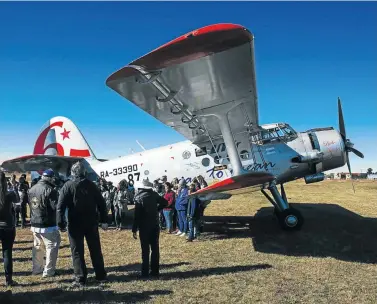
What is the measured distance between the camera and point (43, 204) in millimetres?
6160

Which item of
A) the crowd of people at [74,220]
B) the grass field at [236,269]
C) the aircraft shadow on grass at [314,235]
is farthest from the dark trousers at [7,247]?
the aircraft shadow on grass at [314,235]

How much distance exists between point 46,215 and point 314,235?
7274 millimetres

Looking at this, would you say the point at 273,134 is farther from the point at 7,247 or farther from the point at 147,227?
the point at 7,247

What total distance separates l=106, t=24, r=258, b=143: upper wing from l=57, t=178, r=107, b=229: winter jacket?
1964 millimetres

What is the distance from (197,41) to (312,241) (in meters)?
6.54

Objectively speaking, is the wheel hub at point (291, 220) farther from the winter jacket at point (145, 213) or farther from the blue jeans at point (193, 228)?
the winter jacket at point (145, 213)

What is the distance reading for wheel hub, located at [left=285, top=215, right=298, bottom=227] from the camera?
1008cm

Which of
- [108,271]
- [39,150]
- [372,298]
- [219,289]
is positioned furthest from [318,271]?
[39,150]

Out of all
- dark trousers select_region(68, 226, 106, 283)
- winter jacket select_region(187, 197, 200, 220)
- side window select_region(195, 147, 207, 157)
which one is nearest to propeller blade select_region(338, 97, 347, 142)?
side window select_region(195, 147, 207, 157)

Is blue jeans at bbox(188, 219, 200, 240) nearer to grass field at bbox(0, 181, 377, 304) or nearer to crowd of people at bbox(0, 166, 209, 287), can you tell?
grass field at bbox(0, 181, 377, 304)

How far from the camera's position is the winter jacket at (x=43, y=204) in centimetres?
617

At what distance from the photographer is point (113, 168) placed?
14219 millimetres

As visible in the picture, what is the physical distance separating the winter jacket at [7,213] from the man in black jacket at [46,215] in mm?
494

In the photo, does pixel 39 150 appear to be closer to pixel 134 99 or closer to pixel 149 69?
pixel 134 99
